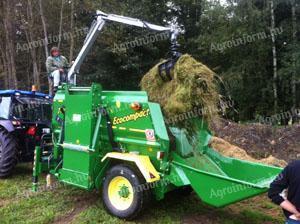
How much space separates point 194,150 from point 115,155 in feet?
3.94

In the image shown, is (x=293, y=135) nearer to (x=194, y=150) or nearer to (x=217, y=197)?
(x=194, y=150)

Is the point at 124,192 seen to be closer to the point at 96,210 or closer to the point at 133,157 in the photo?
the point at 133,157

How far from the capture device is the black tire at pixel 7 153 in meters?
7.70

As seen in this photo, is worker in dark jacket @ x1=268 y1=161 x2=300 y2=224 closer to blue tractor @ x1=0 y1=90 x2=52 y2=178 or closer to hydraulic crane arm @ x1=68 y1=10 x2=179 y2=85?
hydraulic crane arm @ x1=68 y1=10 x2=179 y2=85

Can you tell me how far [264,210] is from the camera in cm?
623

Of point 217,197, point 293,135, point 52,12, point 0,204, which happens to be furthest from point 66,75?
point 52,12

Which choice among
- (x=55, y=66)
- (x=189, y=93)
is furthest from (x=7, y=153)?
(x=189, y=93)

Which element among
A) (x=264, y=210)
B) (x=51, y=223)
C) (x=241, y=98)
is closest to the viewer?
(x=51, y=223)

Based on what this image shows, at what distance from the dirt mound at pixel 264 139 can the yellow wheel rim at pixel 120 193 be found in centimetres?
448

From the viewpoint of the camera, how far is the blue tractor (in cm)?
775

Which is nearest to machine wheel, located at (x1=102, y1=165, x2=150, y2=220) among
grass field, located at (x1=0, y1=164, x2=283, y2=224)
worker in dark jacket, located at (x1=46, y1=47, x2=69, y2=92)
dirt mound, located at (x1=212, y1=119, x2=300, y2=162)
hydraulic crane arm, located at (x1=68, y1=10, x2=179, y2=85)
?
grass field, located at (x1=0, y1=164, x2=283, y2=224)

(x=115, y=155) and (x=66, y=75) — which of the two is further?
(x=66, y=75)

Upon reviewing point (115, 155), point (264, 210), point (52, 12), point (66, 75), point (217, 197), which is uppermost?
point (52, 12)

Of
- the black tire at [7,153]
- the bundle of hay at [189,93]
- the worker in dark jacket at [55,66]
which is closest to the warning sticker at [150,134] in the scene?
the bundle of hay at [189,93]
